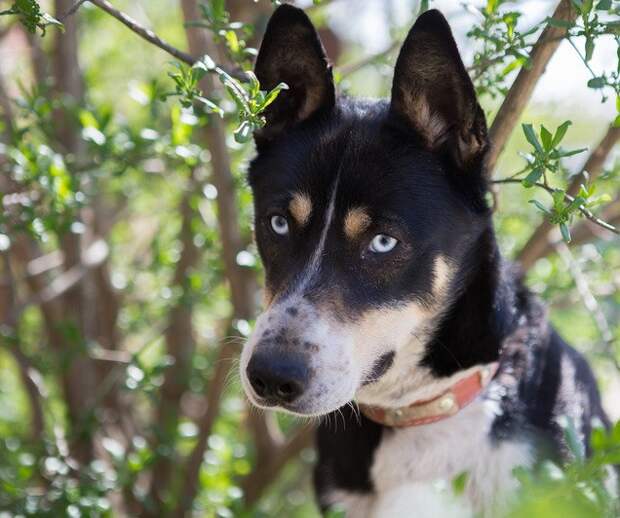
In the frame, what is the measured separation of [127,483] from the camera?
9.29 ft

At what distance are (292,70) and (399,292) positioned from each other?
0.72m

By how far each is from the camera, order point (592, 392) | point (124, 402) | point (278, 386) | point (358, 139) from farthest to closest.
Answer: point (124, 402)
point (592, 392)
point (358, 139)
point (278, 386)

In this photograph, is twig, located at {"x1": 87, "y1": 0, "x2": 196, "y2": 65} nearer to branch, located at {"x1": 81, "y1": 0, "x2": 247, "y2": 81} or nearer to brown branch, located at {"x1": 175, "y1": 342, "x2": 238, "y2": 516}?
branch, located at {"x1": 81, "y1": 0, "x2": 247, "y2": 81}

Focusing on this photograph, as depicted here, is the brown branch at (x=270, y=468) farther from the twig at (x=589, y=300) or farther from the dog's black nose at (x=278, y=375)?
the dog's black nose at (x=278, y=375)

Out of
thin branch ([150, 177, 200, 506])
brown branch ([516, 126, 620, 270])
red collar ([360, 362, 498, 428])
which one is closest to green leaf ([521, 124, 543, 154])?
brown branch ([516, 126, 620, 270])

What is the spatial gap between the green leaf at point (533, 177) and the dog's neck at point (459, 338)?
443 millimetres

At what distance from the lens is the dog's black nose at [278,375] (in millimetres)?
1877

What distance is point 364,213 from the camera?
210 cm

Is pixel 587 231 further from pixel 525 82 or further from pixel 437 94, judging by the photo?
pixel 437 94

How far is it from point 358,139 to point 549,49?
0.56 m

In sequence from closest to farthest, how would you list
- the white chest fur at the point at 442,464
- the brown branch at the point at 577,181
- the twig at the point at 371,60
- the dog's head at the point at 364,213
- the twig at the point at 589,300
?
the dog's head at the point at 364,213, the white chest fur at the point at 442,464, the brown branch at the point at 577,181, the twig at the point at 589,300, the twig at the point at 371,60

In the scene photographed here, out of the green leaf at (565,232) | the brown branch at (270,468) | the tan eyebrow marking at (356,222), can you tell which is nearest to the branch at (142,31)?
the tan eyebrow marking at (356,222)

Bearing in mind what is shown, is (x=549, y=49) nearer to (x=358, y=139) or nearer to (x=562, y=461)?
(x=358, y=139)

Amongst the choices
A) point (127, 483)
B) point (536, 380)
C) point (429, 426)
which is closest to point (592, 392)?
point (536, 380)
